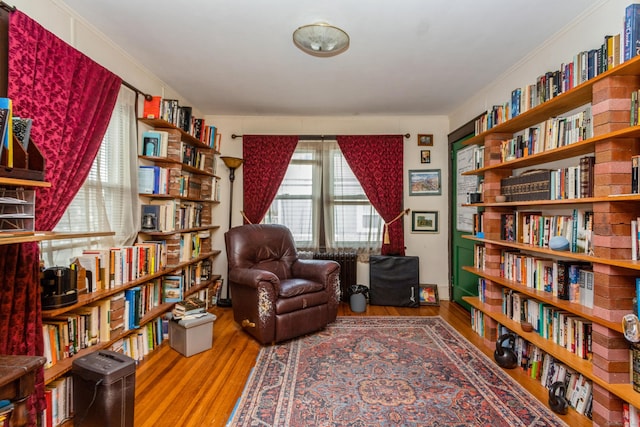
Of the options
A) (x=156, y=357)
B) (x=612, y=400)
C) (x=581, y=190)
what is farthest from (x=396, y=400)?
(x=156, y=357)

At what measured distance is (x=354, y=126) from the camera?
430 centimetres

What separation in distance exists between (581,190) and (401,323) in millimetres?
2086

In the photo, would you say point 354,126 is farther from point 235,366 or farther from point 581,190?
point 235,366

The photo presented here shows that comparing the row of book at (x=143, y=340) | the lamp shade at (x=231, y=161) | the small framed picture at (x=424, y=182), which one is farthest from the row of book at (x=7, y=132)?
the small framed picture at (x=424, y=182)

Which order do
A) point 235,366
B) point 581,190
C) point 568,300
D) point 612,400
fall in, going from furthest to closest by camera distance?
point 235,366 < point 568,300 < point 581,190 < point 612,400

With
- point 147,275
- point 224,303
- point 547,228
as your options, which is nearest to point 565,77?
point 547,228

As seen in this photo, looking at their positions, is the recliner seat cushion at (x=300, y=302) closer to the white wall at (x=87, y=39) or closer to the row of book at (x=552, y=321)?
the row of book at (x=552, y=321)

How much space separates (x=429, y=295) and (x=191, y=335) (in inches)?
112

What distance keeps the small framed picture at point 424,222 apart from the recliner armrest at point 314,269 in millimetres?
1604

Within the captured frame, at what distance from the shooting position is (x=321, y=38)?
2230 mm

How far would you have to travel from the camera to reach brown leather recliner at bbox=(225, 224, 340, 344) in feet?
8.94

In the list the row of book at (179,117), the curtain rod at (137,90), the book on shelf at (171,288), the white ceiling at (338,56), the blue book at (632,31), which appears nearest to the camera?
the blue book at (632,31)

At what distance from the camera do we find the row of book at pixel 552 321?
74.5 inches

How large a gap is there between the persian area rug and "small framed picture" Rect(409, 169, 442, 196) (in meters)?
1.94
